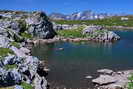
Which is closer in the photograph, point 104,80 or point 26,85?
point 26,85

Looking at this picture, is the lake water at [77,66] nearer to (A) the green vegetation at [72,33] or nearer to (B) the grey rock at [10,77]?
(B) the grey rock at [10,77]

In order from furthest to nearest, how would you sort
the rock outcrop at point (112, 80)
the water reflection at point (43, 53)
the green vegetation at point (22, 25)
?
the green vegetation at point (22, 25)
the water reflection at point (43, 53)
the rock outcrop at point (112, 80)

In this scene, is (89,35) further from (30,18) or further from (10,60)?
(10,60)

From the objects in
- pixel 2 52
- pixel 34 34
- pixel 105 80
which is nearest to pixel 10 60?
pixel 2 52

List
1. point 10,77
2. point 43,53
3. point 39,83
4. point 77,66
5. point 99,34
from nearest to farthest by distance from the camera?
1. point 10,77
2. point 39,83
3. point 77,66
4. point 43,53
5. point 99,34

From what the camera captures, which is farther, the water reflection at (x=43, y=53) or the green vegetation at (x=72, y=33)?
the green vegetation at (x=72, y=33)

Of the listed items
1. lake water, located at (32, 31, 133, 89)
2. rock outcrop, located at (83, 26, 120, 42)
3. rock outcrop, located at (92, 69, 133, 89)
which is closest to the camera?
rock outcrop, located at (92, 69, 133, 89)

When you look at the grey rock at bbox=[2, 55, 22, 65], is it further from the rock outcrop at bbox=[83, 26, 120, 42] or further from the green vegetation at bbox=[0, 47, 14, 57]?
the rock outcrop at bbox=[83, 26, 120, 42]

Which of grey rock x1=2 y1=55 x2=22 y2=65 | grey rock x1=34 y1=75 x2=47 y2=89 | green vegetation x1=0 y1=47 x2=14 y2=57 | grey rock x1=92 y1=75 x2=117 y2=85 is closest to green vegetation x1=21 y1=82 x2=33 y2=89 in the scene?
grey rock x1=34 y1=75 x2=47 y2=89

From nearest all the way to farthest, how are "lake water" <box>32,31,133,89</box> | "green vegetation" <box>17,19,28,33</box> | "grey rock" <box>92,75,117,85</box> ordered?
"grey rock" <box>92,75,117,85</box>, "lake water" <box>32,31,133,89</box>, "green vegetation" <box>17,19,28,33</box>

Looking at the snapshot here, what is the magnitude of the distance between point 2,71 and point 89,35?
4255 inches

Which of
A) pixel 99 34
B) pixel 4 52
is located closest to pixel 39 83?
pixel 4 52

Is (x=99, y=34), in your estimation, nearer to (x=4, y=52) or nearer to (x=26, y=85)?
(x=4, y=52)

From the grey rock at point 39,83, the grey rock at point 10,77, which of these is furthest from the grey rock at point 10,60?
the grey rock at point 39,83
